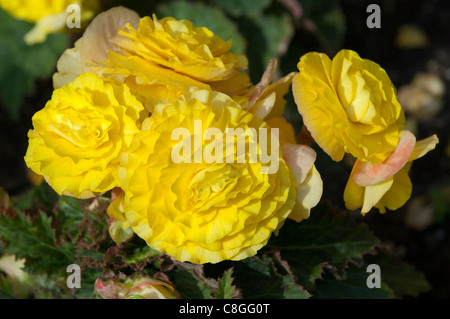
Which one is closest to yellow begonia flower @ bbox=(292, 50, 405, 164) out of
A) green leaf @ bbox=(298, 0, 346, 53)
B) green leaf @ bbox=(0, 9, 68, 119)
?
green leaf @ bbox=(298, 0, 346, 53)

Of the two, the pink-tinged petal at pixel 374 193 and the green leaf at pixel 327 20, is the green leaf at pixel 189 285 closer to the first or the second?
the pink-tinged petal at pixel 374 193

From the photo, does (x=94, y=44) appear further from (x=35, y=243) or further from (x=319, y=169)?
Result: (x=319, y=169)

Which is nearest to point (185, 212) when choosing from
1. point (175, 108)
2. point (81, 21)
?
point (175, 108)

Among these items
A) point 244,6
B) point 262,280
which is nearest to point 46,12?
point 244,6

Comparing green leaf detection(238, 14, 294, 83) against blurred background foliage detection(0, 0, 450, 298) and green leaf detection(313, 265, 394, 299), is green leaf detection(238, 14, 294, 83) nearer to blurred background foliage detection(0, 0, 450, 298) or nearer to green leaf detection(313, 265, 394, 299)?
blurred background foliage detection(0, 0, 450, 298)

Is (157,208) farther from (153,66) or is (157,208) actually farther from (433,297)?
(433,297)

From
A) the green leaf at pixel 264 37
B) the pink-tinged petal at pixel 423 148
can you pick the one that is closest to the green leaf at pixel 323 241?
the pink-tinged petal at pixel 423 148
